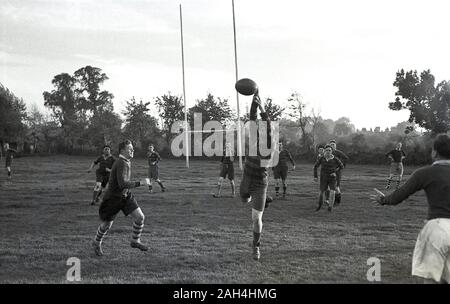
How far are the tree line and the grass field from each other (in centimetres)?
2364

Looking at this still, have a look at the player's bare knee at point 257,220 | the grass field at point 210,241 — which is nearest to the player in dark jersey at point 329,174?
the grass field at point 210,241

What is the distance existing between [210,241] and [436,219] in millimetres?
5170

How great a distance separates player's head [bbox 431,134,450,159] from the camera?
526cm

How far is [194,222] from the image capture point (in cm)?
1173

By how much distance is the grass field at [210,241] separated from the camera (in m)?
7.01

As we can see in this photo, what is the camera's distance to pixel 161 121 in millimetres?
53375

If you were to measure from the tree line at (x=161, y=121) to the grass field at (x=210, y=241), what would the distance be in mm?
23635

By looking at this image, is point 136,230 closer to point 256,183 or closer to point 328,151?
point 256,183

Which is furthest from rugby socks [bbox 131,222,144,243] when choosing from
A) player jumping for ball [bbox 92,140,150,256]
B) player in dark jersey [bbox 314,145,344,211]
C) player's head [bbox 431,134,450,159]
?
player in dark jersey [bbox 314,145,344,211]

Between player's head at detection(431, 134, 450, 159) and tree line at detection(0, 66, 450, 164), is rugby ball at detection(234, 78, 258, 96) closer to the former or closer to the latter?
player's head at detection(431, 134, 450, 159)

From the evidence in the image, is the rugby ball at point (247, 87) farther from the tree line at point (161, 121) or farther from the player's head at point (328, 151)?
the tree line at point (161, 121)

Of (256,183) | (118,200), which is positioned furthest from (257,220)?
(118,200)
